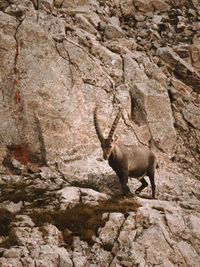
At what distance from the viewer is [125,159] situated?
1395cm

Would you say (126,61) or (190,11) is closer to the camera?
(126,61)

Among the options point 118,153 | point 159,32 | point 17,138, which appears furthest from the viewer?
point 159,32

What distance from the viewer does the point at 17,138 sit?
609 inches

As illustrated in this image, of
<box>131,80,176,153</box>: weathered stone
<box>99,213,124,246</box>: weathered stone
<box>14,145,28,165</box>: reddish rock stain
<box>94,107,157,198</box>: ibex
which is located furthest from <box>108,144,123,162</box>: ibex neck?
<box>131,80,176,153</box>: weathered stone

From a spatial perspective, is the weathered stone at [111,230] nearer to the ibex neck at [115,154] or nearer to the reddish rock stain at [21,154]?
the ibex neck at [115,154]

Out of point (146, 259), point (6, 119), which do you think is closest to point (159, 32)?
point (6, 119)

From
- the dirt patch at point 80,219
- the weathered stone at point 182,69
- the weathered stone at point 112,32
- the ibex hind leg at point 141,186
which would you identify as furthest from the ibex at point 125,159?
the weathered stone at point 112,32

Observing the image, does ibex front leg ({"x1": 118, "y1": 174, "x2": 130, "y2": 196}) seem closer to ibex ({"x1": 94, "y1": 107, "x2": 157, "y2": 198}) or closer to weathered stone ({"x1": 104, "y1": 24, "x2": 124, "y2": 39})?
ibex ({"x1": 94, "y1": 107, "x2": 157, "y2": 198})

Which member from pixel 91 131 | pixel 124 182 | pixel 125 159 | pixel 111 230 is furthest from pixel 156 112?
pixel 111 230

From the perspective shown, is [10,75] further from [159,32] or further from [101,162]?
[159,32]

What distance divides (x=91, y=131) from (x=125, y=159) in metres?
3.89

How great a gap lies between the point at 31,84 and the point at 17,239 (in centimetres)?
1025

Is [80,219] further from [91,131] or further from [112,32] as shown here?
[112,32]

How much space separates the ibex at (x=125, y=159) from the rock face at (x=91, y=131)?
0.89 metres
